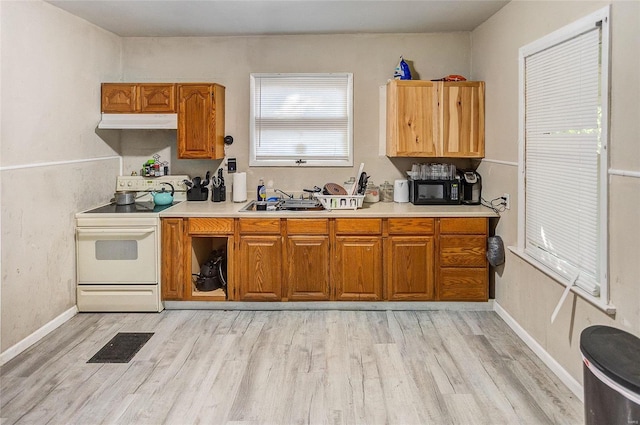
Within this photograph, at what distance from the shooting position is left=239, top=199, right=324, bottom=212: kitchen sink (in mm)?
4293

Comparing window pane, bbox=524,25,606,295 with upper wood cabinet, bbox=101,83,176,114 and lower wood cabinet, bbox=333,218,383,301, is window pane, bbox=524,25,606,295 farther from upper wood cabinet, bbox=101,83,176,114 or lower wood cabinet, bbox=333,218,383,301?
upper wood cabinet, bbox=101,83,176,114

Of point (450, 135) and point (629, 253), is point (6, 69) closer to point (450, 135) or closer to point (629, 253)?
point (450, 135)

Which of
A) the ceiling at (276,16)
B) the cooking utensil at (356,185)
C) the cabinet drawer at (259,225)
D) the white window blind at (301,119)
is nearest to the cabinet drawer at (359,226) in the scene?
the cooking utensil at (356,185)

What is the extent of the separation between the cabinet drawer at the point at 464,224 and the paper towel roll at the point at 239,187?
1898 mm

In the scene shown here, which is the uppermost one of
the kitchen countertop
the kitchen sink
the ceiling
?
the ceiling

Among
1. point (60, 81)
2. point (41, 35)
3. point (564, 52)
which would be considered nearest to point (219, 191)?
point (60, 81)

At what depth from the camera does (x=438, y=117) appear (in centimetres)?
437

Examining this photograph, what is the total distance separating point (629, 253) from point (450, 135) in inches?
91.6

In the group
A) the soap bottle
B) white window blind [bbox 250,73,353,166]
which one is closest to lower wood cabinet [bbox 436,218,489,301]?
white window blind [bbox 250,73,353,166]

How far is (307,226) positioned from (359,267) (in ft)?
1.86

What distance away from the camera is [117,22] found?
13.9 feet

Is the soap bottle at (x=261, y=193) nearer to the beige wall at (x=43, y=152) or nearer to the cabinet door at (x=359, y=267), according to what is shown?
the cabinet door at (x=359, y=267)

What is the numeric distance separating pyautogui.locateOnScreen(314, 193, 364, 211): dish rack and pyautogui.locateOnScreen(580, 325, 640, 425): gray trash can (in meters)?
2.46

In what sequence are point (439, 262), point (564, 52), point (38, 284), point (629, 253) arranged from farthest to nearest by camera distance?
point (439, 262), point (38, 284), point (564, 52), point (629, 253)
